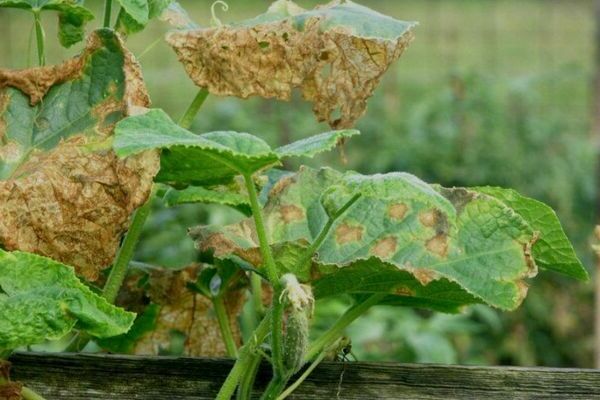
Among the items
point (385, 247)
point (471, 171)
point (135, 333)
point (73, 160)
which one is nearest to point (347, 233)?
point (385, 247)

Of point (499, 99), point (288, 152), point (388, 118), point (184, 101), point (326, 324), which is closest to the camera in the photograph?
point (288, 152)

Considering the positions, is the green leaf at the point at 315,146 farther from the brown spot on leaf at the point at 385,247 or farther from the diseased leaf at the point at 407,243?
the brown spot on leaf at the point at 385,247

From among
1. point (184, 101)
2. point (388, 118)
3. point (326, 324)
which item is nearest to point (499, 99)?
point (388, 118)

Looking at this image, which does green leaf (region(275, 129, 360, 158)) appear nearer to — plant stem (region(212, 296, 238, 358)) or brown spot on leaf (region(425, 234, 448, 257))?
brown spot on leaf (region(425, 234, 448, 257))

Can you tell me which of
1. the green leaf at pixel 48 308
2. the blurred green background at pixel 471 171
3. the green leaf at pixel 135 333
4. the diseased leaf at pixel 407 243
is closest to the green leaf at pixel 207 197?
the diseased leaf at pixel 407 243

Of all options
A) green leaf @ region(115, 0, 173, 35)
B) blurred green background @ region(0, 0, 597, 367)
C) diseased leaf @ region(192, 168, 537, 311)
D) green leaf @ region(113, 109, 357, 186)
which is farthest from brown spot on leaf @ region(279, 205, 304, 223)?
blurred green background @ region(0, 0, 597, 367)

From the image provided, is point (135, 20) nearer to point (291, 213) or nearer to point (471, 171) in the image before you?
point (291, 213)

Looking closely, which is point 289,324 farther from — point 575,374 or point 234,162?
point 575,374
